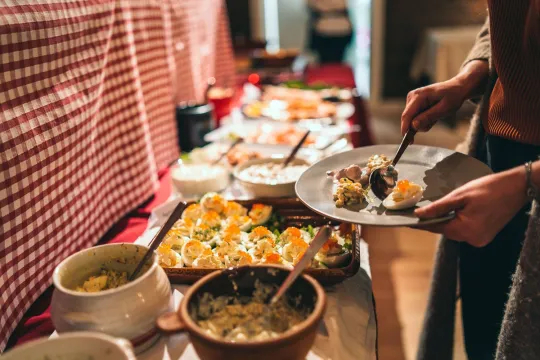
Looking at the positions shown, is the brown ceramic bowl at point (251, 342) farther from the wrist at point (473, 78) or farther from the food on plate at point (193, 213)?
the wrist at point (473, 78)

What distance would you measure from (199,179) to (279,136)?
0.60 metres

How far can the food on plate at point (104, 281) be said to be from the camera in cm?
81

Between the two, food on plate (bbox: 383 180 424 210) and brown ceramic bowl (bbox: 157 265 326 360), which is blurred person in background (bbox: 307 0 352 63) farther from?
brown ceramic bowl (bbox: 157 265 326 360)

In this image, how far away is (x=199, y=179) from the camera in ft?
4.67

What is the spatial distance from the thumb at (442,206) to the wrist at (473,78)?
52cm

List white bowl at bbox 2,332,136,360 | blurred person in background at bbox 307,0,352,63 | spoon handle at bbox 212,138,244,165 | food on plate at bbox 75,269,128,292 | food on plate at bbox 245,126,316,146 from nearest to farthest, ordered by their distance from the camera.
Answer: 1. white bowl at bbox 2,332,136,360
2. food on plate at bbox 75,269,128,292
3. spoon handle at bbox 212,138,244,165
4. food on plate at bbox 245,126,316,146
5. blurred person in background at bbox 307,0,352,63

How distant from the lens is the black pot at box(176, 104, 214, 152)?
1967 millimetres

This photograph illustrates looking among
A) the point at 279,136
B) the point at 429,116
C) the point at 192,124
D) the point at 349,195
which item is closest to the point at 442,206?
the point at 349,195

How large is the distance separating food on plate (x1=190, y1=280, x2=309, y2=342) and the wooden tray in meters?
0.17

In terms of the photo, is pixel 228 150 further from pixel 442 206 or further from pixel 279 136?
pixel 442 206

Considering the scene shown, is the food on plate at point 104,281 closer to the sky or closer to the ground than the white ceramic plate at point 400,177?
closer to the ground

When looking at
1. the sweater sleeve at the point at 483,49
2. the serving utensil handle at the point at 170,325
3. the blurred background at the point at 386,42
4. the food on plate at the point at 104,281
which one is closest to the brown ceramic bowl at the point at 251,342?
the serving utensil handle at the point at 170,325

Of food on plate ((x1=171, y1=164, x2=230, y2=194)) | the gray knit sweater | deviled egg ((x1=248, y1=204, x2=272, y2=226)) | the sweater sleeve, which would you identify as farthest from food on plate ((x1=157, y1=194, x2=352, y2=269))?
the sweater sleeve

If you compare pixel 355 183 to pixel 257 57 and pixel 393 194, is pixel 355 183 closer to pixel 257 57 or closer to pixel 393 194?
pixel 393 194
